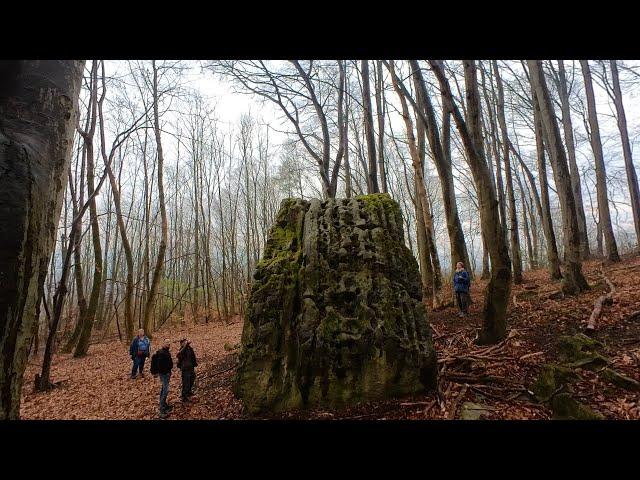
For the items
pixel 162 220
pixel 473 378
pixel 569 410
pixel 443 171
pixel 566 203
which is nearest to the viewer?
pixel 569 410

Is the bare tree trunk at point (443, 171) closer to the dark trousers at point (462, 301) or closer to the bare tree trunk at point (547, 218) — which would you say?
the dark trousers at point (462, 301)

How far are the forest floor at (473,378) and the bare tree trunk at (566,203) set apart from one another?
0.36 metres

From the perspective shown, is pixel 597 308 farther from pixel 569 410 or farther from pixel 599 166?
pixel 599 166

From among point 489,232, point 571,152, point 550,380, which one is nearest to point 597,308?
point 489,232

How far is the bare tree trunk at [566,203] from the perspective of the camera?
23.4 feet

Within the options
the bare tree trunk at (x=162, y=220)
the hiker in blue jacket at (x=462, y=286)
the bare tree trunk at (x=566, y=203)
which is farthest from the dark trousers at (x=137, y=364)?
the bare tree trunk at (x=566, y=203)

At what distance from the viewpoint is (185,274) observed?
1074 inches

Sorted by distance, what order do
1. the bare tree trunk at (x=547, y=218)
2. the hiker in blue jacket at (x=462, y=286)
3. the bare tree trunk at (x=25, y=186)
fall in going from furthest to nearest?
the bare tree trunk at (x=547, y=218) → the hiker in blue jacket at (x=462, y=286) → the bare tree trunk at (x=25, y=186)

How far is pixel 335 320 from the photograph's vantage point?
4.84m

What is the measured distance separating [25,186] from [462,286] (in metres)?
8.35

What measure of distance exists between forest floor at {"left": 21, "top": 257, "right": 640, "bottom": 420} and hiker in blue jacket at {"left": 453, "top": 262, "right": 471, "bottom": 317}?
276mm

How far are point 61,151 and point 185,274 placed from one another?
92.2 feet

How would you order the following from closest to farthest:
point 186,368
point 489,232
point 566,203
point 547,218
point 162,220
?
point 489,232 → point 186,368 → point 566,203 → point 547,218 → point 162,220

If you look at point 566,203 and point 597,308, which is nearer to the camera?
point 597,308
